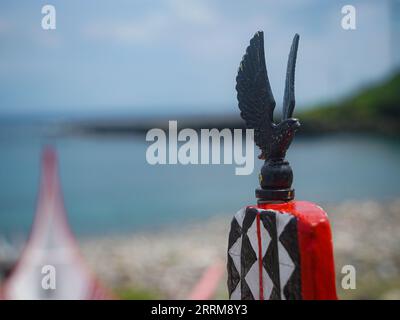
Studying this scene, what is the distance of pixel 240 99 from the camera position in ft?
8.17

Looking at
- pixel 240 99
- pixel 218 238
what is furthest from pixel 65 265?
pixel 218 238

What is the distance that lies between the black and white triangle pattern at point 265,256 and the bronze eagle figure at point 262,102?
0.83 feet

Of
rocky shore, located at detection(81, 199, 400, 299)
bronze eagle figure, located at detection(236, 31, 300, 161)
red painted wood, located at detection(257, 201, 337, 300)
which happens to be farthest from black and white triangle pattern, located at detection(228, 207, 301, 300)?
rocky shore, located at detection(81, 199, 400, 299)

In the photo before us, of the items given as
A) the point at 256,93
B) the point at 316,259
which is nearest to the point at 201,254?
the point at 256,93

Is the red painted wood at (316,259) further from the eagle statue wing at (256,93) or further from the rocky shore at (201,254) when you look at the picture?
the rocky shore at (201,254)

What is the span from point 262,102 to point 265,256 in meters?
0.58

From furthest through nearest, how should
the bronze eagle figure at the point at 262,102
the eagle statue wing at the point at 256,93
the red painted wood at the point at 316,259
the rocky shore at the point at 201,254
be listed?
the rocky shore at the point at 201,254 < the eagle statue wing at the point at 256,93 < the bronze eagle figure at the point at 262,102 < the red painted wood at the point at 316,259

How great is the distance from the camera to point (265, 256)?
2273mm

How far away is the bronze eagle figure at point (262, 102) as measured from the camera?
7.39ft

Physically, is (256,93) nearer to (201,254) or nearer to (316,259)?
(316,259)

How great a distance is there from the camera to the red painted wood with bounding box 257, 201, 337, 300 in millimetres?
2041

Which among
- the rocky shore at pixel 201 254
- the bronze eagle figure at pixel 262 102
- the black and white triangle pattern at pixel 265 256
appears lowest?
the rocky shore at pixel 201 254

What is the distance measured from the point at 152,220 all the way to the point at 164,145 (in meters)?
20.6

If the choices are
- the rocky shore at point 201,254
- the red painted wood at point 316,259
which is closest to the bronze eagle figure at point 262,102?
the red painted wood at point 316,259
